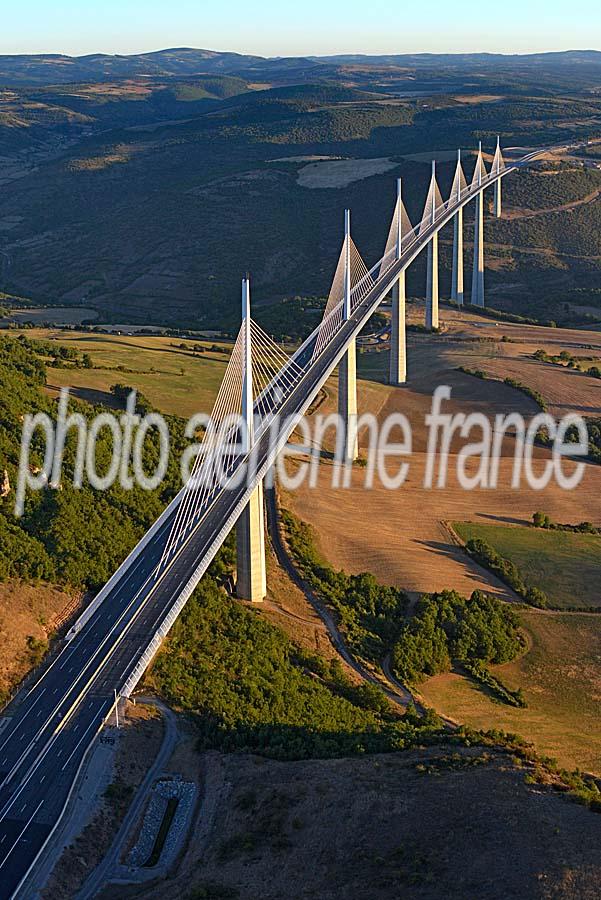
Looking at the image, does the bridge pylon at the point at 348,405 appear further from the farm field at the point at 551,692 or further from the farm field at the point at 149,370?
the farm field at the point at 551,692

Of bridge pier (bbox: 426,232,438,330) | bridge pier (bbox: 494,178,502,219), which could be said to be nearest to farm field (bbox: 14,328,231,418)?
bridge pier (bbox: 426,232,438,330)

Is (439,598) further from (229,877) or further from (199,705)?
(229,877)

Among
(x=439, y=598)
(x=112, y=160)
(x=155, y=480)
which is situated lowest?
(x=439, y=598)

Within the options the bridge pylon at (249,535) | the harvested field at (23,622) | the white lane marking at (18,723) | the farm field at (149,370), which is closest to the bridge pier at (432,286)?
the farm field at (149,370)

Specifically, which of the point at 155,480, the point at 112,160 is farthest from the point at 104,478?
the point at 112,160

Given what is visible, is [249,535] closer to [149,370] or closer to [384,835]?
[384,835]

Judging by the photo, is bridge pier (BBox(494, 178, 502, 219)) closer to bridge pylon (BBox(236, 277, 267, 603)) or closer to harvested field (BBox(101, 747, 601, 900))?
bridge pylon (BBox(236, 277, 267, 603))

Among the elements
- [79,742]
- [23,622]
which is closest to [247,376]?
[23,622]
